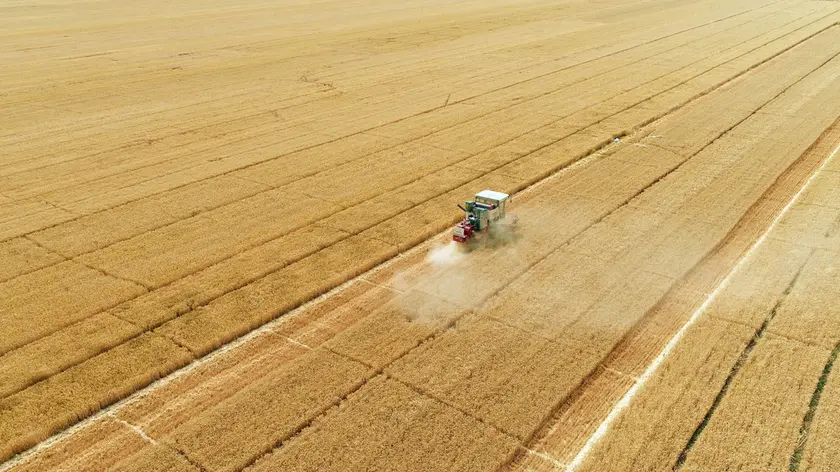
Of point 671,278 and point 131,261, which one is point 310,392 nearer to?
point 131,261

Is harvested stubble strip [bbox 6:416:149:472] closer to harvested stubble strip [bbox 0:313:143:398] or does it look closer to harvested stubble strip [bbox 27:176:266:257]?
harvested stubble strip [bbox 0:313:143:398]

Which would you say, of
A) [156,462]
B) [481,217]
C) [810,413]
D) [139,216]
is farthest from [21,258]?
[810,413]

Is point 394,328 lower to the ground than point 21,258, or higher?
lower

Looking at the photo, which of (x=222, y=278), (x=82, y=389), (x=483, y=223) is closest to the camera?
(x=82, y=389)

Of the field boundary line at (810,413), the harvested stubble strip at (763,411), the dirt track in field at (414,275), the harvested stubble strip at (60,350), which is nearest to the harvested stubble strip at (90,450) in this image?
the dirt track in field at (414,275)

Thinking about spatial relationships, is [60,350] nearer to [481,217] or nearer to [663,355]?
[481,217]

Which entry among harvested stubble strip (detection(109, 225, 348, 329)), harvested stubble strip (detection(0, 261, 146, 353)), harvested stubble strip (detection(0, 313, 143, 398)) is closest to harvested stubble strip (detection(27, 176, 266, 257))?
harvested stubble strip (detection(0, 261, 146, 353))

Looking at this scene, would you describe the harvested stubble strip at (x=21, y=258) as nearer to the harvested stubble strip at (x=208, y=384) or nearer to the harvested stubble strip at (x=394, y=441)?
the harvested stubble strip at (x=208, y=384)
